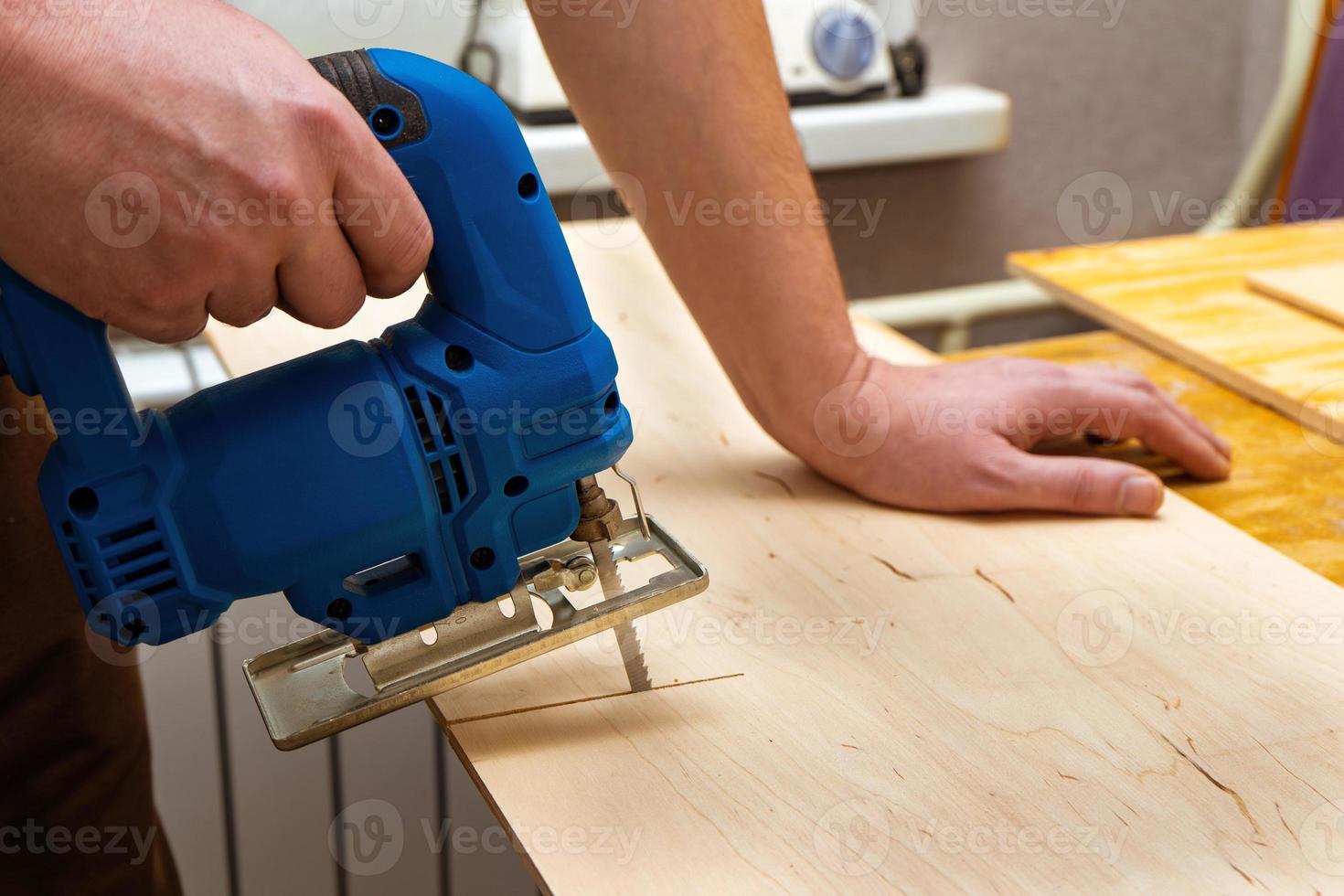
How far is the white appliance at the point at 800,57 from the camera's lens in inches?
66.2

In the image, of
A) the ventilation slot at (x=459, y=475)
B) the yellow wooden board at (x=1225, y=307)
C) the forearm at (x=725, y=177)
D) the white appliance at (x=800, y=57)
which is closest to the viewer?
the ventilation slot at (x=459, y=475)

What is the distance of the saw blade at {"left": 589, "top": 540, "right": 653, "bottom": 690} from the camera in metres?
0.69

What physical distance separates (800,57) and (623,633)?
131 centimetres

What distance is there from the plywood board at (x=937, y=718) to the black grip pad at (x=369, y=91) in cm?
31

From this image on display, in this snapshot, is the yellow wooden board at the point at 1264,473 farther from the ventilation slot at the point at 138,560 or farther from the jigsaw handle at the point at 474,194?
the ventilation slot at the point at 138,560

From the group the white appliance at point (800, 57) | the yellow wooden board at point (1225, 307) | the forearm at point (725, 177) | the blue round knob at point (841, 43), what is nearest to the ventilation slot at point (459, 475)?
the forearm at point (725, 177)

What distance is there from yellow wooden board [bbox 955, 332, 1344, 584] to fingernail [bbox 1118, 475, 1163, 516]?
9 centimetres

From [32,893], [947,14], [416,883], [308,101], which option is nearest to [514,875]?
[416,883]

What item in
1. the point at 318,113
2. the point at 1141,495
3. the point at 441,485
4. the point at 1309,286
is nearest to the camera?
the point at 318,113

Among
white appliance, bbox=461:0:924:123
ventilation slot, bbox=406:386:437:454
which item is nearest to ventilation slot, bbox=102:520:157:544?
ventilation slot, bbox=406:386:437:454

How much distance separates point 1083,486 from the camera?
865mm

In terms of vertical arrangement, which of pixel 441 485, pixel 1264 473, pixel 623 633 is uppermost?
pixel 441 485

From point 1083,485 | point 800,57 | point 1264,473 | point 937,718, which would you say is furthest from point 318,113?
point 800,57

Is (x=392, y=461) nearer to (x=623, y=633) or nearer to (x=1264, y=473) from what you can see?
(x=623, y=633)
